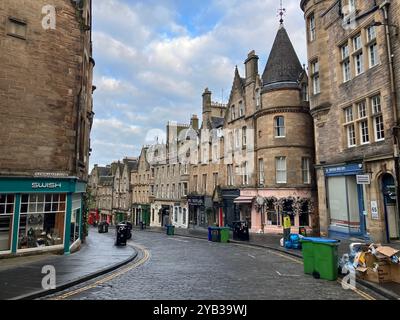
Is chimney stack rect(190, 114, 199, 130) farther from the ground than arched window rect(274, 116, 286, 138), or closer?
farther from the ground

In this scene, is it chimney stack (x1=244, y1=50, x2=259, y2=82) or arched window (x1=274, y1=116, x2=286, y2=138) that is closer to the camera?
arched window (x1=274, y1=116, x2=286, y2=138)

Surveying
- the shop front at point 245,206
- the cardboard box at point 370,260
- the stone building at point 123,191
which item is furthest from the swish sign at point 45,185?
the stone building at point 123,191

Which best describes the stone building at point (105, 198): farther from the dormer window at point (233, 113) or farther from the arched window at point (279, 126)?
the arched window at point (279, 126)

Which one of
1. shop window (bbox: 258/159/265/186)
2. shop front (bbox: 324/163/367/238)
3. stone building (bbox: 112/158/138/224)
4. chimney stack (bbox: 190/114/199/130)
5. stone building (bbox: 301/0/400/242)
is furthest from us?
stone building (bbox: 112/158/138/224)

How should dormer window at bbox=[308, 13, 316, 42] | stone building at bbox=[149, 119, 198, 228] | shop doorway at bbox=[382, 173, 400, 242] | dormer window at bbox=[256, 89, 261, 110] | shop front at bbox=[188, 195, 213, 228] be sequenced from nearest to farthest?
shop doorway at bbox=[382, 173, 400, 242], dormer window at bbox=[308, 13, 316, 42], dormer window at bbox=[256, 89, 261, 110], shop front at bbox=[188, 195, 213, 228], stone building at bbox=[149, 119, 198, 228]

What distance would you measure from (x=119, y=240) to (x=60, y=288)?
11.3m

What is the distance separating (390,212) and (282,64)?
15803 millimetres

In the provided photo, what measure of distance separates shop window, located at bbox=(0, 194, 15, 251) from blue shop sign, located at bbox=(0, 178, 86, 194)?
40 centimetres

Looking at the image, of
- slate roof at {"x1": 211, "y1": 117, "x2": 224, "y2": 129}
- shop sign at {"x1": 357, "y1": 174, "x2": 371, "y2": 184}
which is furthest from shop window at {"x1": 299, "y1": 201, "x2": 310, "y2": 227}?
slate roof at {"x1": 211, "y1": 117, "x2": 224, "y2": 129}

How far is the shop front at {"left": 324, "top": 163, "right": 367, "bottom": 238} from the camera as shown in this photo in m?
17.6

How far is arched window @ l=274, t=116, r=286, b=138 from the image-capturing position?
2639 centimetres

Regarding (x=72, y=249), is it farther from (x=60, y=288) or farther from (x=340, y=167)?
(x=340, y=167)

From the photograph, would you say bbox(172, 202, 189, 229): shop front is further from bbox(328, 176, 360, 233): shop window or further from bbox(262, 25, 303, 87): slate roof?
bbox(328, 176, 360, 233): shop window

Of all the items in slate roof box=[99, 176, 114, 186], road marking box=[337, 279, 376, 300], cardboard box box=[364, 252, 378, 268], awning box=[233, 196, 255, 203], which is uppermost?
slate roof box=[99, 176, 114, 186]
